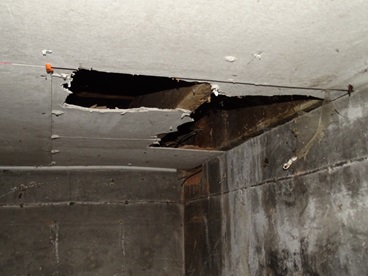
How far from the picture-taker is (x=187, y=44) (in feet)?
4.00

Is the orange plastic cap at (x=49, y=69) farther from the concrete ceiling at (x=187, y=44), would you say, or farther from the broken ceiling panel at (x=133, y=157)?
the broken ceiling panel at (x=133, y=157)

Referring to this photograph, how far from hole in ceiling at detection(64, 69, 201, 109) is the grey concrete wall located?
1068mm

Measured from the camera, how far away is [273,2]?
3.22 feet

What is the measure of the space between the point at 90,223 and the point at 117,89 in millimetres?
1637

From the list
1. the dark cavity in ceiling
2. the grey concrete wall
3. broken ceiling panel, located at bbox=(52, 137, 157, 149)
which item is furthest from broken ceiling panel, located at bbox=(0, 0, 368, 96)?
the grey concrete wall

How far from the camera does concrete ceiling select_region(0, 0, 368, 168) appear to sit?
101 centimetres

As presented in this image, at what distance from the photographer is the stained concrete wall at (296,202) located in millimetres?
1654

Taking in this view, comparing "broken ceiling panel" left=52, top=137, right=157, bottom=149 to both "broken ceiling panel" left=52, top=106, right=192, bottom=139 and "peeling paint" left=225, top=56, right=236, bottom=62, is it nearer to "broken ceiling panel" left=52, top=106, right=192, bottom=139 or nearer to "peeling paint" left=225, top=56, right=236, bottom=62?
"broken ceiling panel" left=52, top=106, right=192, bottom=139

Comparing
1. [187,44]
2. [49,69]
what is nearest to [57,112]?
[49,69]

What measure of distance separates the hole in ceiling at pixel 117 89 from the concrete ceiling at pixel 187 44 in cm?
43

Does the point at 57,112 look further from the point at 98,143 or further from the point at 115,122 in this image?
the point at 98,143

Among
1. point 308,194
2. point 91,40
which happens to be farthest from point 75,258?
point 91,40

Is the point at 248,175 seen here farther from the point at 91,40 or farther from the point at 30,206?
the point at 30,206

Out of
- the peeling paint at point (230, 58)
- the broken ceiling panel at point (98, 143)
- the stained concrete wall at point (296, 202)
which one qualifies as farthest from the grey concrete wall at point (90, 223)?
the peeling paint at point (230, 58)
